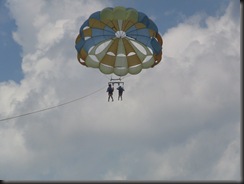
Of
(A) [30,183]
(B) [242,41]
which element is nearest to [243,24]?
(B) [242,41]

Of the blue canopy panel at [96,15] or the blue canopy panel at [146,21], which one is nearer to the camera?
the blue canopy panel at [146,21]

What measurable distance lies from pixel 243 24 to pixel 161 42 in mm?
24230

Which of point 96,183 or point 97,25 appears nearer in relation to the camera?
point 96,183

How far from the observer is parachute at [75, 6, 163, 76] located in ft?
96.1

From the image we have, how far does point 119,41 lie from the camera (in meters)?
30.7

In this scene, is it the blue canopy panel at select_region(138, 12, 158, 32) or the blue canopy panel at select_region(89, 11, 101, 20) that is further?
the blue canopy panel at select_region(89, 11, 101, 20)

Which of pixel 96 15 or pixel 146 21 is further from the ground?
pixel 96 15

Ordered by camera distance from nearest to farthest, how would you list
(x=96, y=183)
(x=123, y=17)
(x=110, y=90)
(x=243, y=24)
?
(x=96, y=183), (x=243, y=24), (x=123, y=17), (x=110, y=90)

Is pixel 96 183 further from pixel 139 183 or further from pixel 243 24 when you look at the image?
pixel 243 24

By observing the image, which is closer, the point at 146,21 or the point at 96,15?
the point at 146,21

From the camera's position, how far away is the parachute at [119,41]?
96.1 feet

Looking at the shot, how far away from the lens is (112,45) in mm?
30609

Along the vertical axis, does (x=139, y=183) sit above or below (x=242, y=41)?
below

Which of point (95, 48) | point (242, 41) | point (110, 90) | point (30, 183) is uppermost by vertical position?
point (95, 48)
